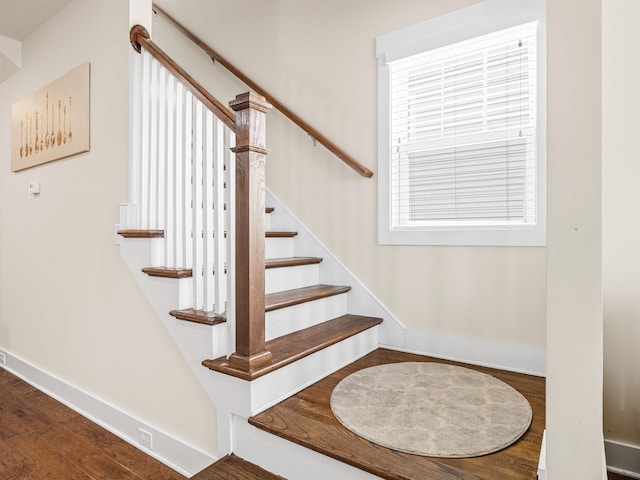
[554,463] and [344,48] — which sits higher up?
[344,48]

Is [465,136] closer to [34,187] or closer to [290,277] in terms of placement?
[290,277]

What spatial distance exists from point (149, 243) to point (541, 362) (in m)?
2.03

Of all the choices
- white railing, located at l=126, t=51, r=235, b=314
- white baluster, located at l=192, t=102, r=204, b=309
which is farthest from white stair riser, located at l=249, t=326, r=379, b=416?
white baluster, located at l=192, t=102, r=204, b=309

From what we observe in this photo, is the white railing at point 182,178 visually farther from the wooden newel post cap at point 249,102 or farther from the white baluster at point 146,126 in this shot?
the wooden newel post cap at point 249,102

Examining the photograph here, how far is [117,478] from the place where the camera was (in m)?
1.84

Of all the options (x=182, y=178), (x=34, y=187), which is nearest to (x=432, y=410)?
(x=182, y=178)

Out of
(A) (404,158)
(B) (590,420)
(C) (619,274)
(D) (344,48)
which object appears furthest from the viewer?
(D) (344,48)

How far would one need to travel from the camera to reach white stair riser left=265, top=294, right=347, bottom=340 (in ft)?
5.97

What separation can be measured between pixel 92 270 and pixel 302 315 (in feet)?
4.89

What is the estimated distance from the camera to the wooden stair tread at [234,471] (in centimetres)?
137

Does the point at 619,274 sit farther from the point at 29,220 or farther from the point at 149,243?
the point at 29,220

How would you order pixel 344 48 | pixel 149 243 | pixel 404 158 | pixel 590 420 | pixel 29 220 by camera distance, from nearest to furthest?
pixel 590 420 < pixel 149 243 < pixel 404 158 < pixel 344 48 < pixel 29 220

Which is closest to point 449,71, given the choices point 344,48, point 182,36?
point 344,48

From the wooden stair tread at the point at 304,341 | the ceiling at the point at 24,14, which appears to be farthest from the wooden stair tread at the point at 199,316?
the ceiling at the point at 24,14
